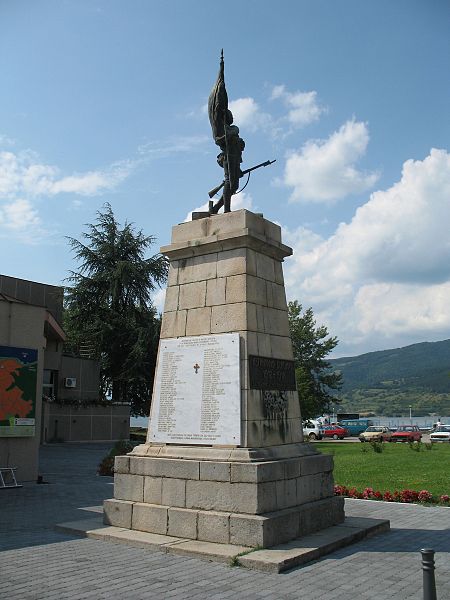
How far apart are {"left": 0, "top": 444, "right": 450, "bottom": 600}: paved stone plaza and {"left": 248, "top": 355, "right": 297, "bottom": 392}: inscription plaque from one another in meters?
2.52

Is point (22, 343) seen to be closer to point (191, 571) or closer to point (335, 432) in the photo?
point (191, 571)

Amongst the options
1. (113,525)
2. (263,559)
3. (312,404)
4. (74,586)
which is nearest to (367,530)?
(263,559)

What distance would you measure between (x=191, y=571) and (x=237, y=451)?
5.87ft

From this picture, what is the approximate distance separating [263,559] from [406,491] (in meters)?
6.82

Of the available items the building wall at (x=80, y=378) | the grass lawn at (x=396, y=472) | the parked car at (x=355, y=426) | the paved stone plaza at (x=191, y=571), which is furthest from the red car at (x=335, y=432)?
the paved stone plaza at (x=191, y=571)

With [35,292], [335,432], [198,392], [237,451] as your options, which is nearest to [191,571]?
[237,451]

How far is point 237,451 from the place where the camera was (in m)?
8.16

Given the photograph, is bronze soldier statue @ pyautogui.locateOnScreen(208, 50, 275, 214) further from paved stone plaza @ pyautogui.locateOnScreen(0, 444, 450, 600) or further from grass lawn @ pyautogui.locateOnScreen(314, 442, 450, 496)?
grass lawn @ pyautogui.locateOnScreen(314, 442, 450, 496)

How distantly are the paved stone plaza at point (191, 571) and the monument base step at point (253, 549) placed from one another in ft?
0.36

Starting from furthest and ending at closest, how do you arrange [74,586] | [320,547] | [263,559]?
1. [320,547]
2. [263,559]
3. [74,586]

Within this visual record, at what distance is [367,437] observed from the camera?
45.8 m

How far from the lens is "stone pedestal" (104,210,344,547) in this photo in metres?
7.85

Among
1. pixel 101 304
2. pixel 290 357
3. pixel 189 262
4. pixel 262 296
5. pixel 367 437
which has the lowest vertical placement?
pixel 367 437

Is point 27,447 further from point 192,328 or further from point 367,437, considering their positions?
point 367,437
